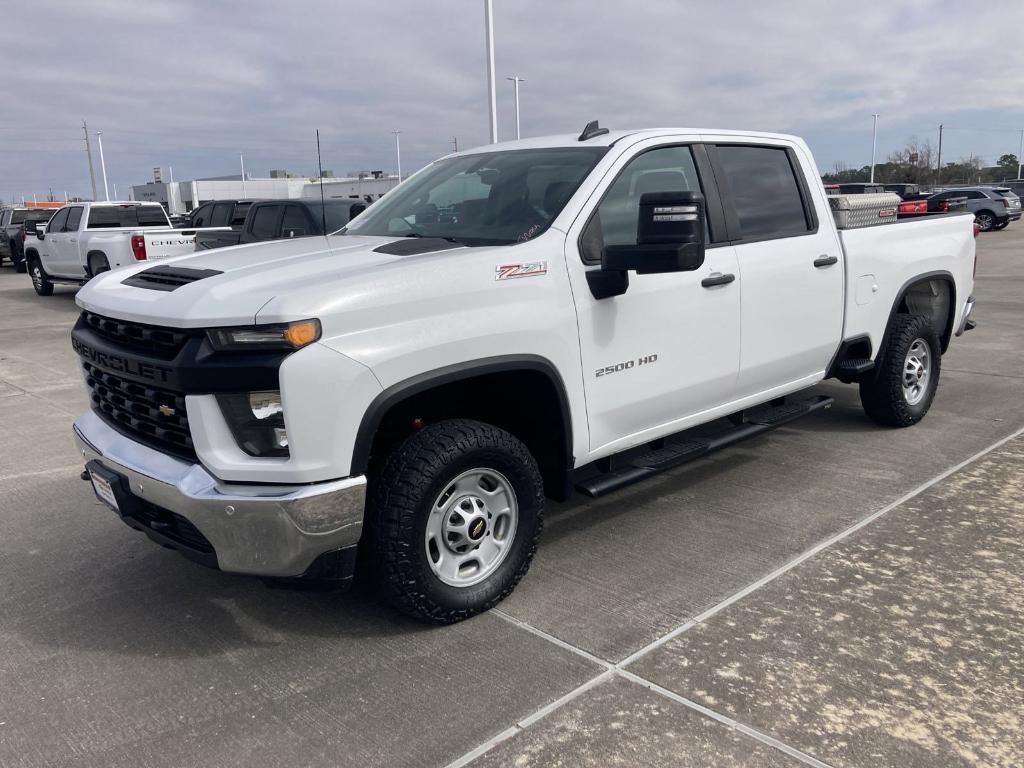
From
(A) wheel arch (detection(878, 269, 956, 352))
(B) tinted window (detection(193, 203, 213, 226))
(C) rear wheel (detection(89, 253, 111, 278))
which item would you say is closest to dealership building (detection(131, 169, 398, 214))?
(B) tinted window (detection(193, 203, 213, 226))

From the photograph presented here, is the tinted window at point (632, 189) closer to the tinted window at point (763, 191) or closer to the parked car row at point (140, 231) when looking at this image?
the tinted window at point (763, 191)

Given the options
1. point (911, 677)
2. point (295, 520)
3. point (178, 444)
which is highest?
point (178, 444)

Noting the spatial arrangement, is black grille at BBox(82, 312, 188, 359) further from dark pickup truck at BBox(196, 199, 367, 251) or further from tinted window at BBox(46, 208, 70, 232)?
tinted window at BBox(46, 208, 70, 232)

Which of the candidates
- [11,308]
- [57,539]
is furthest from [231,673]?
[11,308]

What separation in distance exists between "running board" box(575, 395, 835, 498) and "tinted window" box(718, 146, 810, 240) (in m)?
1.05

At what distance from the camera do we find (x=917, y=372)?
20.1ft

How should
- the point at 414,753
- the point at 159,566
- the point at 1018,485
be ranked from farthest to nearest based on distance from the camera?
1. the point at 1018,485
2. the point at 159,566
3. the point at 414,753

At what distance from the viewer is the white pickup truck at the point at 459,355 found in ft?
9.73

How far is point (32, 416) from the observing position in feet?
23.7

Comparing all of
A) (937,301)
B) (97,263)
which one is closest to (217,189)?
(97,263)

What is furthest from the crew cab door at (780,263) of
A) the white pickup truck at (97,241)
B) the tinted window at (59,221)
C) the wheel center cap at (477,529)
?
the tinted window at (59,221)

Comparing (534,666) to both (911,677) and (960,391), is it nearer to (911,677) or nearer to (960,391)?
(911,677)

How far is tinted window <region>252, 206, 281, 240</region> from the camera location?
12641 millimetres

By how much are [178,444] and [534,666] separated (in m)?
1.54
